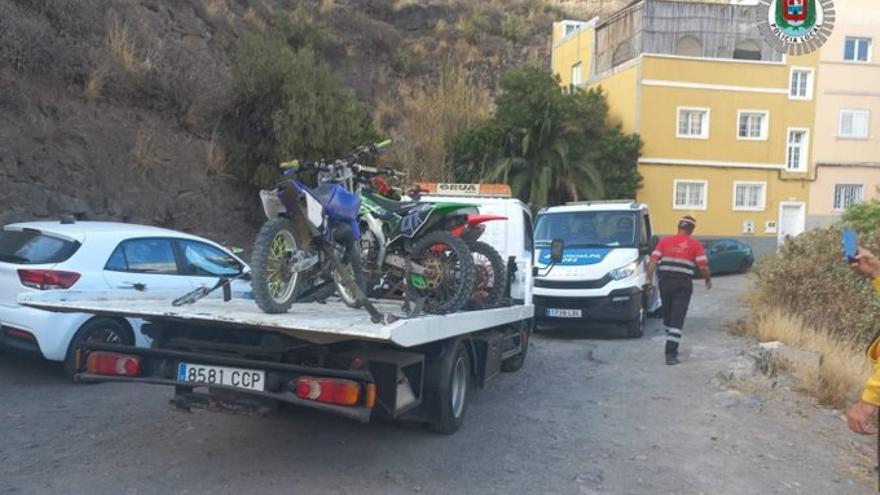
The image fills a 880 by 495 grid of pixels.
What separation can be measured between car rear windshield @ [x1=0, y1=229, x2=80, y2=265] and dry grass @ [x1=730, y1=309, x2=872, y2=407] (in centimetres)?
757

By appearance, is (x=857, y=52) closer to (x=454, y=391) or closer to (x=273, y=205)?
(x=454, y=391)

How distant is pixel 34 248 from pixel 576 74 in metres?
32.7

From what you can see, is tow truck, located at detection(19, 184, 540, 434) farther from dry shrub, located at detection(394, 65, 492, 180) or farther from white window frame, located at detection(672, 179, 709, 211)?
white window frame, located at detection(672, 179, 709, 211)

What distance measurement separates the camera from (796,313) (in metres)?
11.2

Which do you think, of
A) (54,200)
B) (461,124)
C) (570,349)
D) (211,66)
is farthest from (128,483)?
(461,124)

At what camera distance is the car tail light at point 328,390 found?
15.6ft

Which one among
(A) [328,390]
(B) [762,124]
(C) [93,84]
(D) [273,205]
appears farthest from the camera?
(B) [762,124]

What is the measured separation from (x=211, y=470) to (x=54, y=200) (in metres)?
8.84

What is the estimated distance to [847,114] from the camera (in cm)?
3303

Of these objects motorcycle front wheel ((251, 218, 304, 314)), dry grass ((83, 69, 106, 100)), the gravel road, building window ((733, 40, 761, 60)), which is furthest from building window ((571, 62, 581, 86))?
motorcycle front wheel ((251, 218, 304, 314))

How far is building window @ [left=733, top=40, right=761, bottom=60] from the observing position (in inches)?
1261

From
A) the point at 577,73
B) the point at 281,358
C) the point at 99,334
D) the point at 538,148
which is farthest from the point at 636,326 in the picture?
the point at 577,73

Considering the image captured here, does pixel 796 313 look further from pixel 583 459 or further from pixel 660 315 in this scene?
pixel 583 459

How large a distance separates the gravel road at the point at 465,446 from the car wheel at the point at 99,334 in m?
0.35
